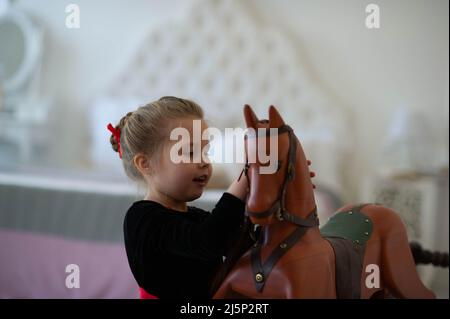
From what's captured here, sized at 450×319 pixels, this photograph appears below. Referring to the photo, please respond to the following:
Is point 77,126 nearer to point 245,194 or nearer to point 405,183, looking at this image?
point 405,183

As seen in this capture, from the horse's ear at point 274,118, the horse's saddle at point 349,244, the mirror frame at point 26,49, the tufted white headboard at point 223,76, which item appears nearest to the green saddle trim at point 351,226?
the horse's saddle at point 349,244

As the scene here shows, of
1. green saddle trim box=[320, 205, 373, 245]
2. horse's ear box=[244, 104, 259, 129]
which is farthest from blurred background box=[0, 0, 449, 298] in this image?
horse's ear box=[244, 104, 259, 129]

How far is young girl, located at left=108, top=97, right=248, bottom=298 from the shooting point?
2.56 ft

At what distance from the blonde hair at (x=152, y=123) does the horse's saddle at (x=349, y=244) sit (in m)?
0.34

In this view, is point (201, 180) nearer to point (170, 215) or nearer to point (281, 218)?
point (170, 215)

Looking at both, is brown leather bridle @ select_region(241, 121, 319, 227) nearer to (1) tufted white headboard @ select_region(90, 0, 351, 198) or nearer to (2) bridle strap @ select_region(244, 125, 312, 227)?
(2) bridle strap @ select_region(244, 125, 312, 227)

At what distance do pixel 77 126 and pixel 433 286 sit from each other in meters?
2.63

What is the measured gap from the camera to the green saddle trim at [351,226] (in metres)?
0.93

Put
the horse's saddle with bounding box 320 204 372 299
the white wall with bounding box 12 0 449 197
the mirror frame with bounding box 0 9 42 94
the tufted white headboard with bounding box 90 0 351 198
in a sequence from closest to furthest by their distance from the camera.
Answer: the horse's saddle with bounding box 320 204 372 299
the white wall with bounding box 12 0 449 197
the tufted white headboard with bounding box 90 0 351 198
the mirror frame with bounding box 0 9 42 94

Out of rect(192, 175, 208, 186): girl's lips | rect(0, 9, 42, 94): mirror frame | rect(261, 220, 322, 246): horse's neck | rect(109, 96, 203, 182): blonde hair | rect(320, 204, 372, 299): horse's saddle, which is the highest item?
rect(0, 9, 42, 94): mirror frame

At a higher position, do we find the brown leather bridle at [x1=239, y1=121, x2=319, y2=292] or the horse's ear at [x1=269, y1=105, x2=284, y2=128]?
the horse's ear at [x1=269, y1=105, x2=284, y2=128]

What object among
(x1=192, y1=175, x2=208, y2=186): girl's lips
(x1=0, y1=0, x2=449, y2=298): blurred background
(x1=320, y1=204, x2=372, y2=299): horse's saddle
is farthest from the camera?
(x1=0, y1=0, x2=449, y2=298): blurred background

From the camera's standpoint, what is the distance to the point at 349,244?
0.88 meters
